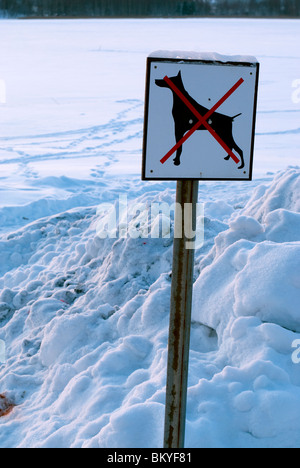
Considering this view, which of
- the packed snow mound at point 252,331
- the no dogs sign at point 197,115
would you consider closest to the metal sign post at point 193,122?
the no dogs sign at point 197,115

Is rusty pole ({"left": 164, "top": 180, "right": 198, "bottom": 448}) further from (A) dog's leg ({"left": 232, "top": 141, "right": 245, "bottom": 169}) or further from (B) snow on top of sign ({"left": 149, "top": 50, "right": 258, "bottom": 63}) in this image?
(B) snow on top of sign ({"left": 149, "top": 50, "right": 258, "bottom": 63})

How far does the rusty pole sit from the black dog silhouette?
0.67 ft

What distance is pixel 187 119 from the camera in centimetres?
224

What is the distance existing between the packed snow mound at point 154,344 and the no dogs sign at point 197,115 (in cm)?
127

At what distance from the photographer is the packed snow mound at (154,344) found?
2.86 meters

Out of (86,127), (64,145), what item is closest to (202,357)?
(64,145)

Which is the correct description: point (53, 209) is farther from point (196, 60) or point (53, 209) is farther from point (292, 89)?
point (292, 89)

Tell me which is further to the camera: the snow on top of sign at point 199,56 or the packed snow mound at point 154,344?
the packed snow mound at point 154,344

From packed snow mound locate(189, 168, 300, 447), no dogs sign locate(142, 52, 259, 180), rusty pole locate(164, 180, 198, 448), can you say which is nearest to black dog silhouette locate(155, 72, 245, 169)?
no dogs sign locate(142, 52, 259, 180)

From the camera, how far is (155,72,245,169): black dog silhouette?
2213mm

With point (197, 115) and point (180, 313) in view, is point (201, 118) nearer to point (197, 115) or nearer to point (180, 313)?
point (197, 115)

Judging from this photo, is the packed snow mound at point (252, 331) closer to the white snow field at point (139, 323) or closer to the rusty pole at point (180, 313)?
the white snow field at point (139, 323)

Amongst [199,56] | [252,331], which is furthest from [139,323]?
[199,56]
